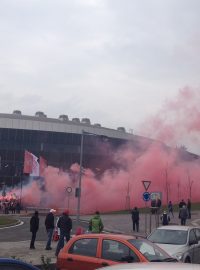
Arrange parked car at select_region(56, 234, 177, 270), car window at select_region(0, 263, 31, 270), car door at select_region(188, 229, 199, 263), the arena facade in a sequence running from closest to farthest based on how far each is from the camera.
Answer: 1. car window at select_region(0, 263, 31, 270)
2. parked car at select_region(56, 234, 177, 270)
3. car door at select_region(188, 229, 199, 263)
4. the arena facade

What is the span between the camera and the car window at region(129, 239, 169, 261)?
A: 10.2 meters

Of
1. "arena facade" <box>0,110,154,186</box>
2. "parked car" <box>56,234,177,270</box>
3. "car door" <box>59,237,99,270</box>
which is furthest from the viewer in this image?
"arena facade" <box>0,110,154,186</box>

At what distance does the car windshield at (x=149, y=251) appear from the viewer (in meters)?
10.1

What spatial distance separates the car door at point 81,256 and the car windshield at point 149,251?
891 mm

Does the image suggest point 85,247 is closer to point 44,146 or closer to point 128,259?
point 128,259

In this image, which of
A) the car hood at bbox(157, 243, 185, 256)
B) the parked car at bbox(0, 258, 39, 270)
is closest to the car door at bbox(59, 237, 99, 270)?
the car hood at bbox(157, 243, 185, 256)

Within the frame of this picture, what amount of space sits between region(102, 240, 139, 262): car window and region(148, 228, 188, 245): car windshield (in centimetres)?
458

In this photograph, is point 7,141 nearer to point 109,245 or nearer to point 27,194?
point 27,194

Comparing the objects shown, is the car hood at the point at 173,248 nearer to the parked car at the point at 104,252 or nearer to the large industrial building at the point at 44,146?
the parked car at the point at 104,252

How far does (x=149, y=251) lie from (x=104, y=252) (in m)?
0.98

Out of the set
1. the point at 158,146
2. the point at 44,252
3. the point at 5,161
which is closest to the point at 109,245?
the point at 44,252

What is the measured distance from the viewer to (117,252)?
10328 mm

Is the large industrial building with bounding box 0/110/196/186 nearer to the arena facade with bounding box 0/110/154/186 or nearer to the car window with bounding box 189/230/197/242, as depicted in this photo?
the arena facade with bounding box 0/110/154/186

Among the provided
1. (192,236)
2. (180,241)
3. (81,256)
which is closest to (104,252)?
(81,256)
